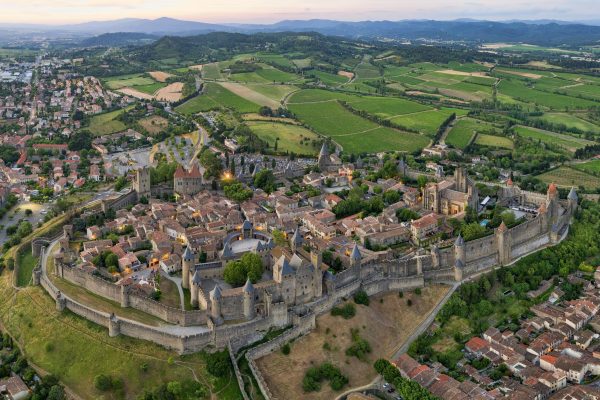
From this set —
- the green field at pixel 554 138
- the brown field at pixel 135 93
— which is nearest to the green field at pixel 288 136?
the brown field at pixel 135 93

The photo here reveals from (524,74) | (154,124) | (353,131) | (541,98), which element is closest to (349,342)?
(353,131)

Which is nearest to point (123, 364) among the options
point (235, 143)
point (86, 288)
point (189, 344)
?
point (189, 344)

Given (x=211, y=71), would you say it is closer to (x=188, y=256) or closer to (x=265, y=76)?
(x=265, y=76)

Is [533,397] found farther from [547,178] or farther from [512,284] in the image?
[547,178]

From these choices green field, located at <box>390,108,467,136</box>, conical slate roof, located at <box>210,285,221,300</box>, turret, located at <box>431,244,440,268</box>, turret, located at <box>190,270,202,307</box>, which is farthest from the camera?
green field, located at <box>390,108,467,136</box>

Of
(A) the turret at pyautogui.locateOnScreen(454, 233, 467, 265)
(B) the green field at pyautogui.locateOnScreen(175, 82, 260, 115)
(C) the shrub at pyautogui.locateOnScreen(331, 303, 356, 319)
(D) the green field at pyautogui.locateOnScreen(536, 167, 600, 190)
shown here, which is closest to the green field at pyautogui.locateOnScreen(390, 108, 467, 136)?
(D) the green field at pyautogui.locateOnScreen(536, 167, 600, 190)

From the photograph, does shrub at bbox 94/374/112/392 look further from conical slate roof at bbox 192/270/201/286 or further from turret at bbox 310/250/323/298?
turret at bbox 310/250/323/298
